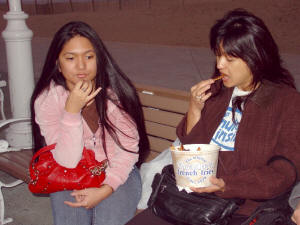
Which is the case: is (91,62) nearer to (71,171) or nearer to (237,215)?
(71,171)

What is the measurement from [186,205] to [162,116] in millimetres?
1177

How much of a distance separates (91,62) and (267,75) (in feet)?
3.38

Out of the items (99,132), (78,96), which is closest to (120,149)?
(99,132)

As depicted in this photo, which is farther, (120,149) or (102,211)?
(120,149)

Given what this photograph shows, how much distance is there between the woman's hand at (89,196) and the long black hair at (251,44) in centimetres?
101

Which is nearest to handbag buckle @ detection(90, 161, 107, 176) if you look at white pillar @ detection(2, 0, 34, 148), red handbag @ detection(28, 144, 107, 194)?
red handbag @ detection(28, 144, 107, 194)

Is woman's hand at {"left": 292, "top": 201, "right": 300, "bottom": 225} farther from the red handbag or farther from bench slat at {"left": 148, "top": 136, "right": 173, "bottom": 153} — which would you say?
bench slat at {"left": 148, "top": 136, "right": 173, "bottom": 153}

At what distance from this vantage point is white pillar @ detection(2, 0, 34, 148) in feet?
14.3

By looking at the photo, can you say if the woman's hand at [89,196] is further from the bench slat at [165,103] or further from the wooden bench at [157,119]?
the bench slat at [165,103]

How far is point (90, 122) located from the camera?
272 cm

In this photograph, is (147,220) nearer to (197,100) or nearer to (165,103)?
(197,100)

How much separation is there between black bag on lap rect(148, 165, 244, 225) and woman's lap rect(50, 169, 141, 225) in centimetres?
35

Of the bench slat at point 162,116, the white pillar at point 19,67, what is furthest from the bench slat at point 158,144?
the white pillar at point 19,67

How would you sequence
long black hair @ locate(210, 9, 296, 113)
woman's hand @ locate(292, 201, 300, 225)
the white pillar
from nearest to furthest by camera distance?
woman's hand @ locate(292, 201, 300, 225), long black hair @ locate(210, 9, 296, 113), the white pillar
